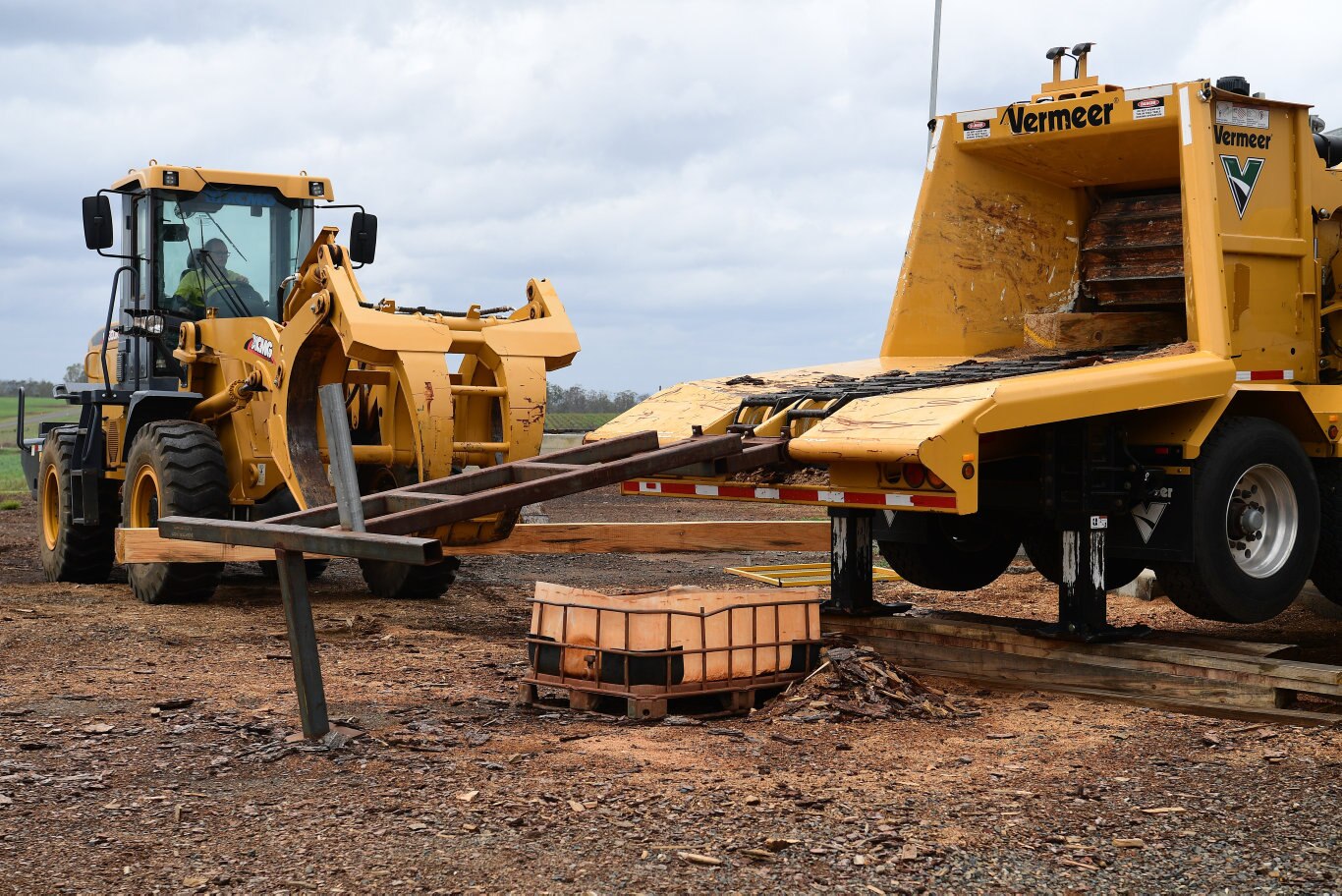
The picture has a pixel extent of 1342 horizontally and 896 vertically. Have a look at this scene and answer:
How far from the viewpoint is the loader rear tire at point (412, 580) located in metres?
11.9

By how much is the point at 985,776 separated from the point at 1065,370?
89.6 inches

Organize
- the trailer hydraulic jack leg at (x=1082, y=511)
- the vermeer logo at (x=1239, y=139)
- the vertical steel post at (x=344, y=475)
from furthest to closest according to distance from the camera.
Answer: the vermeer logo at (x=1239, y=139) → the trailer hydraulic jack leg at (x=1082, y=511) → the vertical steel post at (x=344, y=475)

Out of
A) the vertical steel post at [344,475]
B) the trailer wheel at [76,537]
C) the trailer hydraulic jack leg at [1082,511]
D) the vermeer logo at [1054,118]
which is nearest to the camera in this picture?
the vertical steel post at [344,475]

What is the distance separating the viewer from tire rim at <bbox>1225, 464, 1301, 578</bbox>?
7961mm

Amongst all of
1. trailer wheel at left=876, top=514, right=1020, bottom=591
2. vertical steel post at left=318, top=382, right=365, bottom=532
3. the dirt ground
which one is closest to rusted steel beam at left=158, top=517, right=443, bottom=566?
vertical steel post at left=318, top=382, right=365, bottom=532

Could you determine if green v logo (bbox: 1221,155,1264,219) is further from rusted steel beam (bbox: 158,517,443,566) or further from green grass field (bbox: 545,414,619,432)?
green grass field (bbox: 545,414,619,432)

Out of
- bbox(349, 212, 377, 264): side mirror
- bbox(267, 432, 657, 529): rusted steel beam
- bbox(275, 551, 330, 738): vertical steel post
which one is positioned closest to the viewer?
bbox(275, 551, 330, 738): vertical steel post

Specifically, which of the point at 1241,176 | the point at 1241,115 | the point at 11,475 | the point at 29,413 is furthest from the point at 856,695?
the point at 29,413

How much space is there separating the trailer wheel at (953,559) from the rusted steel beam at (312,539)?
14.0 ft

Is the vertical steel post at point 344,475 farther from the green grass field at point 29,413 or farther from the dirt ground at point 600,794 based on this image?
the green grass field at point 29,413

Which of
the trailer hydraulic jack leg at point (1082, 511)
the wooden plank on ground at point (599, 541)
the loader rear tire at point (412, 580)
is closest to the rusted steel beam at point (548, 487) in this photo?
the trailer hydraulic jack leg at point (1082, 511)

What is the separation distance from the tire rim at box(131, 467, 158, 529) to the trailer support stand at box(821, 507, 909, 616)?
5.57 metres

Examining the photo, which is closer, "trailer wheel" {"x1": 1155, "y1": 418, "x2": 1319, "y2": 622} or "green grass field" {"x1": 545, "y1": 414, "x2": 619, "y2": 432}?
"trailer wheel" {"x1": 1155, "y1": 418, "x2": 1319, "y2": 622}

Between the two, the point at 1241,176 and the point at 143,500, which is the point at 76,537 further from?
the point at 1241,176
